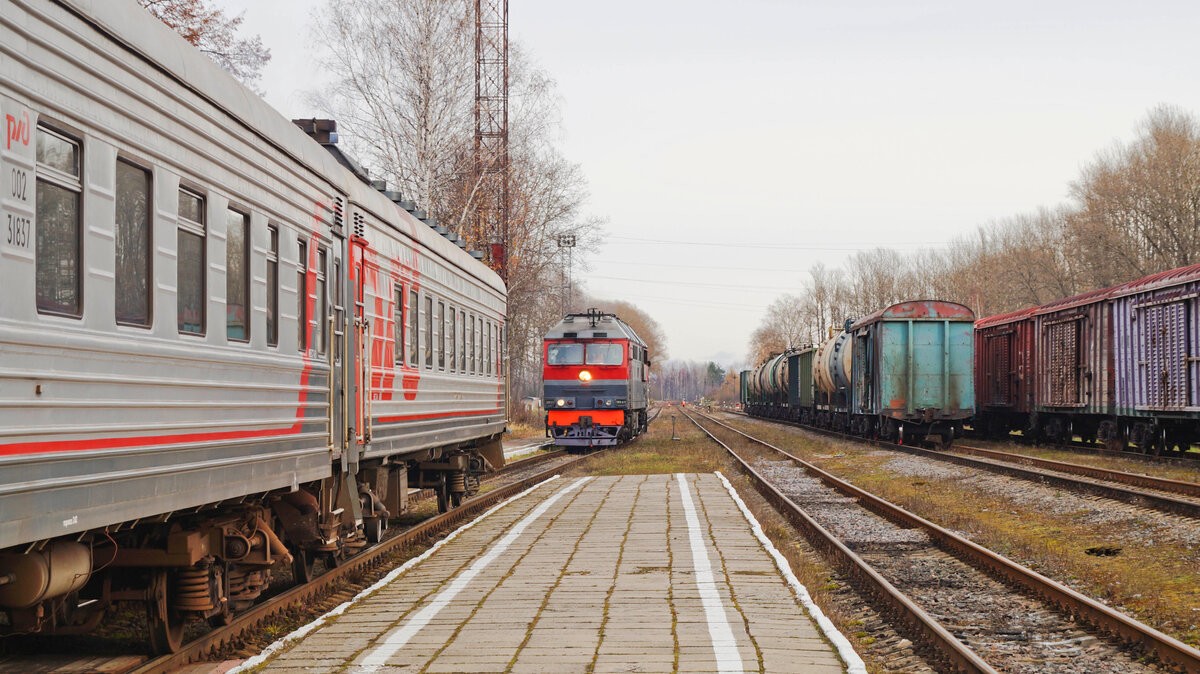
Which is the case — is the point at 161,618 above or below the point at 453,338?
below

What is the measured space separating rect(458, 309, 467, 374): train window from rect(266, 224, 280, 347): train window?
6.34m

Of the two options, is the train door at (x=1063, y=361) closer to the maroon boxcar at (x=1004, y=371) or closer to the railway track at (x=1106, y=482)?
the maroon boxcar at (x=1004, y=371)

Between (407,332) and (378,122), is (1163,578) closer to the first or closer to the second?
(407,332)

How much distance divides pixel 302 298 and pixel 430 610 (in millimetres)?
2268

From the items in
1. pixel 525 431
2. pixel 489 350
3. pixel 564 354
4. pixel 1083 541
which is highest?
pixel 564 354

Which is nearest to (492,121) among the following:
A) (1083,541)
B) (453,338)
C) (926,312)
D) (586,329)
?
(586,329)

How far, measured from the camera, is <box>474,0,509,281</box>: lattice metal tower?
97.7ft

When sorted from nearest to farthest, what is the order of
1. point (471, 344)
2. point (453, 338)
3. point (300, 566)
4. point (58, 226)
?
point (58, 226), point (300, 566), point (453, 338), point (471, 344)

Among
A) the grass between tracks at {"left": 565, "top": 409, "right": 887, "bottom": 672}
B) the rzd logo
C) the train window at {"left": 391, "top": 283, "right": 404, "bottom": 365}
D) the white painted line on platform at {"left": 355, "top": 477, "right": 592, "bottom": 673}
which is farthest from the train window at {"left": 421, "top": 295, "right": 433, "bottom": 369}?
the rzd logo

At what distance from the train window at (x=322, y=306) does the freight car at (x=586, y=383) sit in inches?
781

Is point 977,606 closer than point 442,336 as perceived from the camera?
Yes

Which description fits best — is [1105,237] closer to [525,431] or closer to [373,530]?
[525,431]

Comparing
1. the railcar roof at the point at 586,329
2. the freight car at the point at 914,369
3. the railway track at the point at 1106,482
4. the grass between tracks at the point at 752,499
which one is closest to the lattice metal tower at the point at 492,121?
the railcar roof at the point at 586,329

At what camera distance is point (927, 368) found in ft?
89.5
